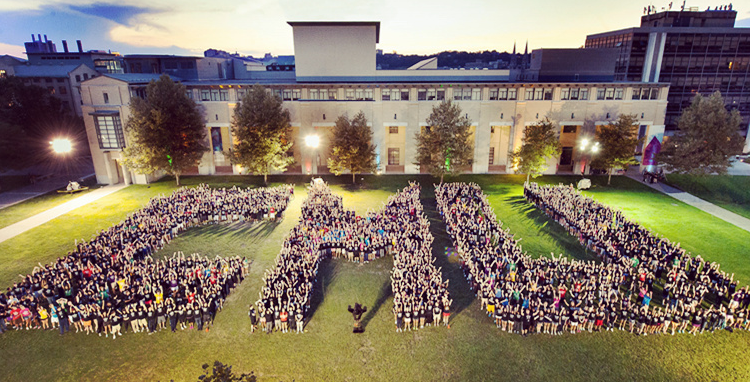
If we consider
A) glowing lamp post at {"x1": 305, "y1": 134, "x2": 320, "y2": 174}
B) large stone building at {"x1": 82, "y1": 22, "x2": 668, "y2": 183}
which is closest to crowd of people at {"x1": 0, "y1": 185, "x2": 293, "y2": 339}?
glowing lamp post at {"x1": 305, "y1": 134, "x2": 320, "y2": 174}

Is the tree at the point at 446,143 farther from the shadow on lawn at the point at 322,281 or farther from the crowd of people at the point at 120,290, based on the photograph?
the crowd of people at the point at 120,290

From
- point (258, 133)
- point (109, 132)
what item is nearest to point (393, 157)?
point (258, 133)

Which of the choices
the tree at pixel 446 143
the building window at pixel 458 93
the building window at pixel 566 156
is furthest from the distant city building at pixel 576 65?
the tree at pixel 446 143

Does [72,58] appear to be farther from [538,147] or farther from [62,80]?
[538,147]

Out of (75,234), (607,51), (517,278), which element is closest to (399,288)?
(517,278)

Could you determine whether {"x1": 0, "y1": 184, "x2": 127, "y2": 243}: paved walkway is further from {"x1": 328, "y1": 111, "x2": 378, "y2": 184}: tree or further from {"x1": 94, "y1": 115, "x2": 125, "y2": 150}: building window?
{"x1": 328, "y1": 111, "x2": 378, "y2": 184}: tree

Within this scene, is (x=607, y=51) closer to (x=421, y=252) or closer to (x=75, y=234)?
(x=421, y=252)
